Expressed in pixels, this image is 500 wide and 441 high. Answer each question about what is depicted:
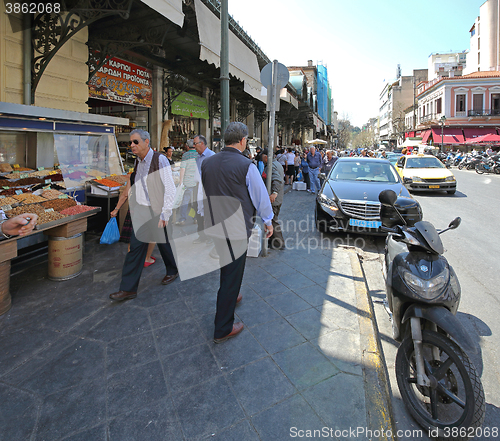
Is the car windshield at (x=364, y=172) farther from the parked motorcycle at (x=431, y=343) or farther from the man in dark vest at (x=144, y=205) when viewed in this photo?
the parked motorcycle at (x=431, y=343)

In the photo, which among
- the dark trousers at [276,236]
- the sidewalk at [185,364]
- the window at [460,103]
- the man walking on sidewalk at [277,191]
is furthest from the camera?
the window at [460,103]

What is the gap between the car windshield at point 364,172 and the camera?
288 inches

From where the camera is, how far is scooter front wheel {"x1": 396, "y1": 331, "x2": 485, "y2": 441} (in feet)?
6.20

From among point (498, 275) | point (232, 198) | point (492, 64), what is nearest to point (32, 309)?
point (232, 198)

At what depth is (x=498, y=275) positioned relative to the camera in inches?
185

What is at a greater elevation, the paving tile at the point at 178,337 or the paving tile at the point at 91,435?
the paving tile at the point at 178,337

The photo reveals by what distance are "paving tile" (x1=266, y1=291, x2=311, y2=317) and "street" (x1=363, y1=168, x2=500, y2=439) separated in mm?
851

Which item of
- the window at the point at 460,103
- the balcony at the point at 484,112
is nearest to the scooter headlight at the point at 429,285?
the balcony at the point at 484,112

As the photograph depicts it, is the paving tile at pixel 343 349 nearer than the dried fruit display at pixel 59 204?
Yes

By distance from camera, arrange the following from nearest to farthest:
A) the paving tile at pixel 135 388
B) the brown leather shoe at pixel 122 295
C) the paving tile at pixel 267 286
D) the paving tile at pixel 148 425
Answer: the paving tile at pixel 148 425 < the paving tile at pixel 135 388 < the brown leather shoe at pixel 122 295 < the paving tile at pixel 267 286

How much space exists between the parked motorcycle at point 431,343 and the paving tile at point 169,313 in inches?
80.8

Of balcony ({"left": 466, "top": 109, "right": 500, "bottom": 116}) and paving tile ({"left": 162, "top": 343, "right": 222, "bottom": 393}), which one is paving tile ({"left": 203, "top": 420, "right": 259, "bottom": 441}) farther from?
balcony ({"left": 466, "top": 109, "right": 500, "bottom": 116})

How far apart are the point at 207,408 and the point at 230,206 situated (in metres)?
1.53

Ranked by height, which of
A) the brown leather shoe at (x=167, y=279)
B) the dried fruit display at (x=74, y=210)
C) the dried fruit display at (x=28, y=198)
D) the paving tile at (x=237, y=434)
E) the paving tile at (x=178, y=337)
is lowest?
the paving tile at (x=237, y=434)
